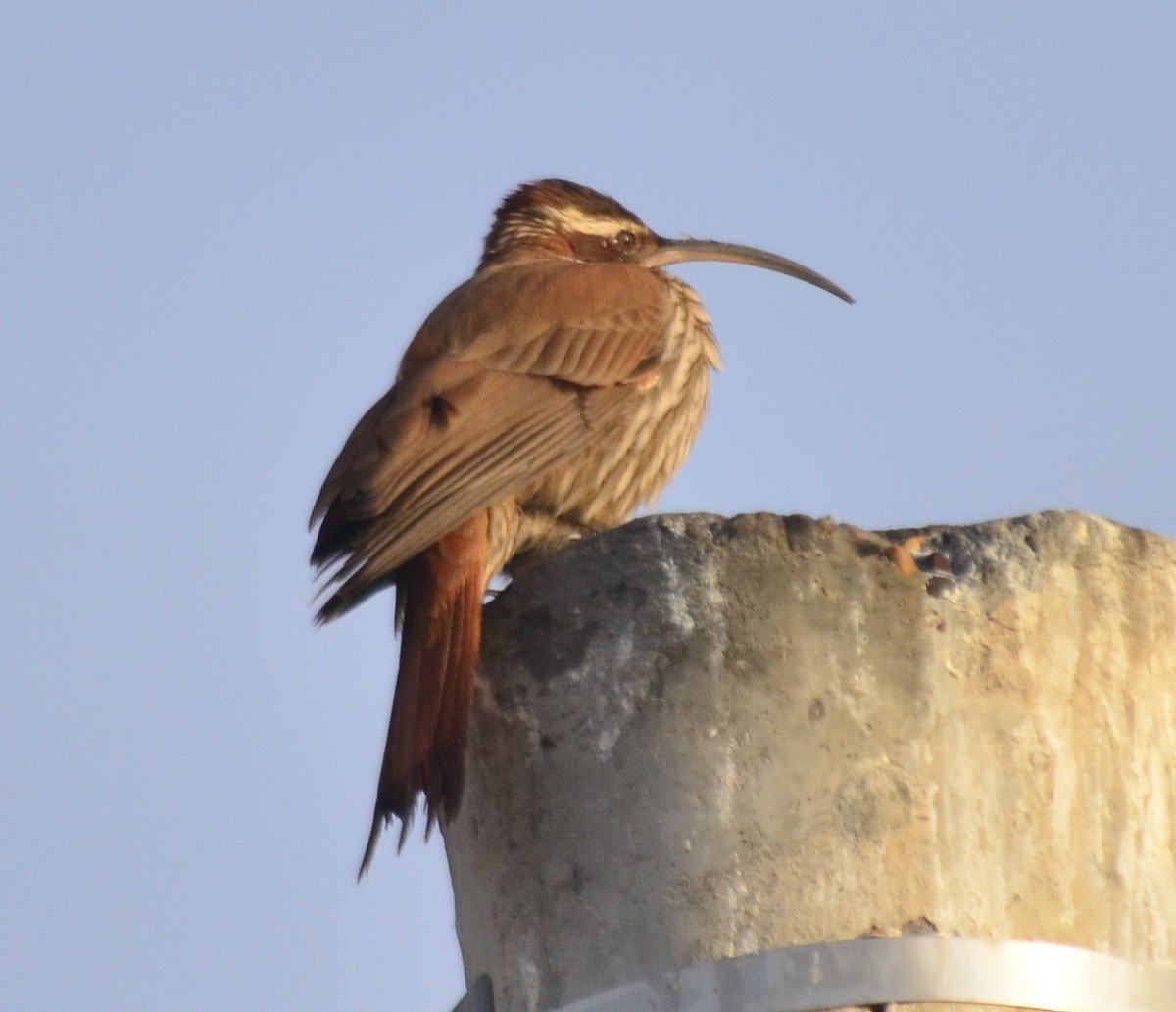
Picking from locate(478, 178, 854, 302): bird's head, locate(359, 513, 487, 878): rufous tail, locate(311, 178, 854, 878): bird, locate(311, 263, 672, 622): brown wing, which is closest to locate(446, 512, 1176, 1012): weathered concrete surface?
locate(359, 513, 487, 878): rufous tail

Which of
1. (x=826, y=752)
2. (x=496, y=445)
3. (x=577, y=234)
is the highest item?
(x=577, y=234)

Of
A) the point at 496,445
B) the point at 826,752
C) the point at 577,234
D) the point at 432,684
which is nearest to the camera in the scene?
the point at 826,752

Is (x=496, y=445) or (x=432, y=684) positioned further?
(x=496, y=445)

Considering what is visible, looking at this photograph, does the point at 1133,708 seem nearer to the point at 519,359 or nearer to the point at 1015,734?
the point at 1015,734

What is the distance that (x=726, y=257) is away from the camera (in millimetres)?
8961

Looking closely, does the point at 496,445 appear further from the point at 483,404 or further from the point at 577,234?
the point at 577,234

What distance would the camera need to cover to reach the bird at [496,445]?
5.68 metres

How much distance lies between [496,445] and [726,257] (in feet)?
8.68

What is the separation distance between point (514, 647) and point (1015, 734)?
1355 millimetres

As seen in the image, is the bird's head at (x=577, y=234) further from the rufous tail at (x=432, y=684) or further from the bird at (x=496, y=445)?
the rufous tail at (x=432, y=684)

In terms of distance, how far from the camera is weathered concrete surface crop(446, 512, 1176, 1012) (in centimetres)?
A: 464

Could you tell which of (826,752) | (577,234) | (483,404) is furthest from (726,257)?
(826,752)

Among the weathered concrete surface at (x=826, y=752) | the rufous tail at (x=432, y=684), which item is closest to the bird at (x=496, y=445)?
the rufous tail at (x=432, y=684)

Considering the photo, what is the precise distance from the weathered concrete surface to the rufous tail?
0.18 meters
